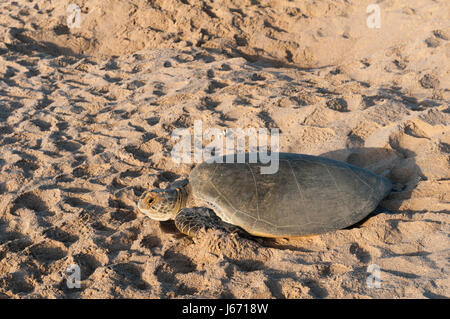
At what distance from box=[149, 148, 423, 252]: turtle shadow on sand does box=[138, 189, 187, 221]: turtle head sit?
4.5 inches

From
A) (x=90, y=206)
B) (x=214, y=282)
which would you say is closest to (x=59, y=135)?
(x=90, y=206)

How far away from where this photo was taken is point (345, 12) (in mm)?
5781

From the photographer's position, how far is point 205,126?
12.4 ft

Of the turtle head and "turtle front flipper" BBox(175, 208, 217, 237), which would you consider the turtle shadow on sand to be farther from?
the turtle head

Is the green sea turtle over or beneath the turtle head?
over

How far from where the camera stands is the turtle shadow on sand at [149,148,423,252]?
2404mm

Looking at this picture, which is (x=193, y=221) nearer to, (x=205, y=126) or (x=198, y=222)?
A: (x=198, y=222)

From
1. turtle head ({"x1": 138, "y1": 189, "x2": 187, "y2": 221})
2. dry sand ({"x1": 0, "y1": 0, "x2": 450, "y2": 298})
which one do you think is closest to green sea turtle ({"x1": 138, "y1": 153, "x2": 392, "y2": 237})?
turtle head ({"x1": 138, "y1": 189, "x2": 187, "y2": 221})

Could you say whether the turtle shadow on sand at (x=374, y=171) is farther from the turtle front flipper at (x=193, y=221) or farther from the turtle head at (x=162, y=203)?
the turtle head at (x=162, y=203)

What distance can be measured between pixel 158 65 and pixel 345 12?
309 cm

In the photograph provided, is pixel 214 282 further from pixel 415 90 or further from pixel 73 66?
pixel 73 66

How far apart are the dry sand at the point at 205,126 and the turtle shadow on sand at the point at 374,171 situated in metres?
0.01

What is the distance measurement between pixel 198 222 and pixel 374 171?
1.55m
